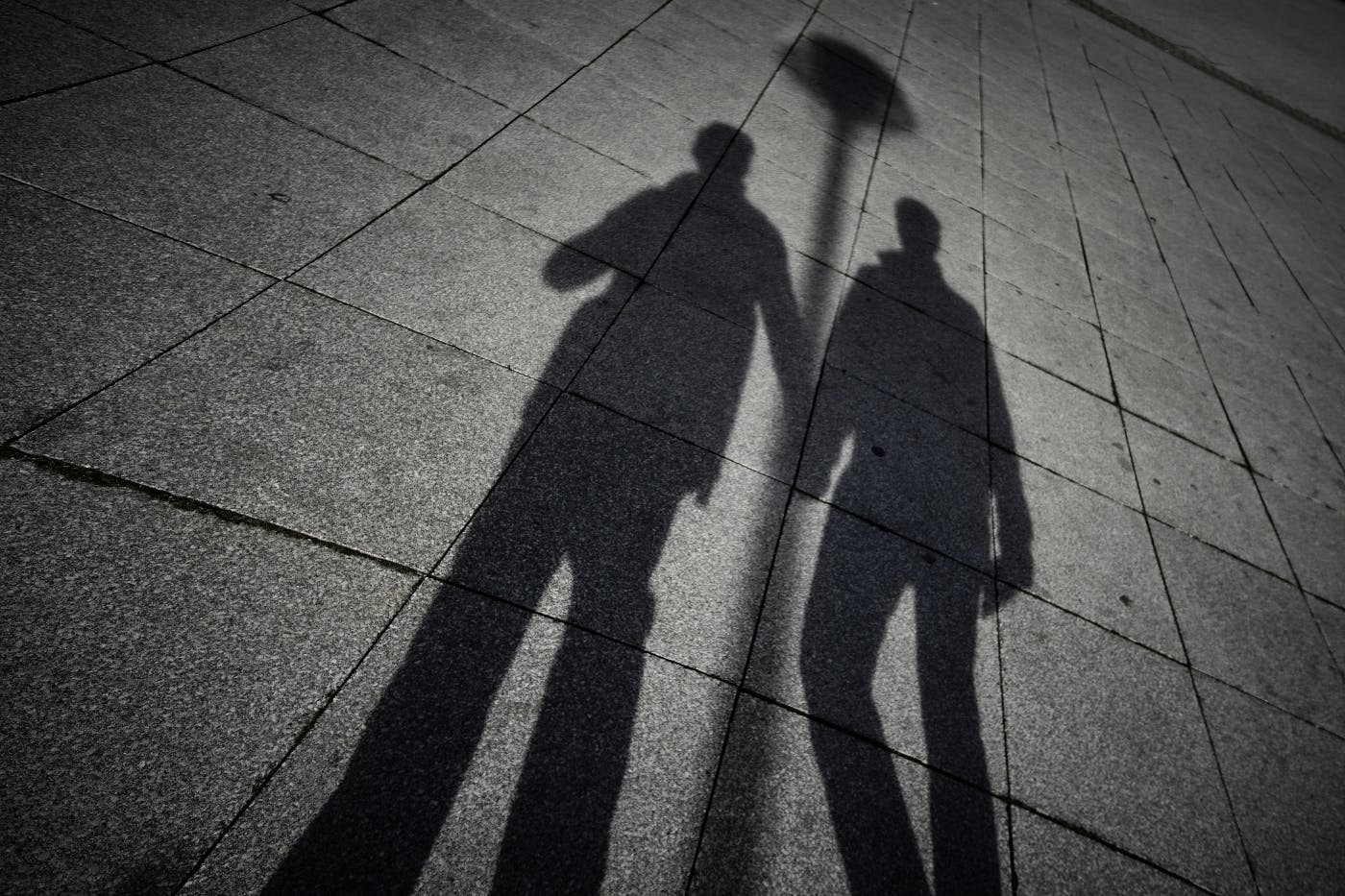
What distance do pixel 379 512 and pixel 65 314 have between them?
162 cm

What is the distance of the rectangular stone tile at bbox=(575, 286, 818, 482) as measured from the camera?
316 cm

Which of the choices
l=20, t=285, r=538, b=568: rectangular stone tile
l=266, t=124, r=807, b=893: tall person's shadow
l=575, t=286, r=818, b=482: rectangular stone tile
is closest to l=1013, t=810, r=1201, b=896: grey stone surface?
l=266, t=124, r=807, b=893: tall person's shadow

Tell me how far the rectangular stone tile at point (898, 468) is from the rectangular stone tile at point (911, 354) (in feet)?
0.43

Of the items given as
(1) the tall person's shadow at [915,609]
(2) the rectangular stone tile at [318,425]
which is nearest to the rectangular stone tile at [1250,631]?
(1) the tall person's shadow at [915,609]

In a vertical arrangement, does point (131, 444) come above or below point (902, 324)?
below

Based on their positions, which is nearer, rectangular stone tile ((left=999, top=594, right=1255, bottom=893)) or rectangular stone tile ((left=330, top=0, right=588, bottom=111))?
rectangular stone tile ((left=999, top=594, right=1255, bottom=893))

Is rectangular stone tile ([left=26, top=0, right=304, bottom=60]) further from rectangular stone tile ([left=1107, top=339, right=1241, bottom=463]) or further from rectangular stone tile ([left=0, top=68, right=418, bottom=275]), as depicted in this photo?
rectangular stone tile ([left=1107, top=339, right=1241, bottom=463])

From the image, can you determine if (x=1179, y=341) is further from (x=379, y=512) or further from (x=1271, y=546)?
(x=379, y=512)

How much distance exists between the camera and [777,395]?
3484 millimetres

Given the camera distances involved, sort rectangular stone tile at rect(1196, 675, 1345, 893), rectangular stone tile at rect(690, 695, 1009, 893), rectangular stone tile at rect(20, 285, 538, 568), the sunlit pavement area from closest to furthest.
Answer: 1. the sunlit pavement area
2. rectangular stone tile at rect(690, 695, 1009, 893)
3. rectangular stone tile at rect(20, 285, 538, 568)
4. rectangular stone tile at rect(1196, 675, 1345, 893)

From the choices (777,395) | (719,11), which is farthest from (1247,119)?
(777,395)

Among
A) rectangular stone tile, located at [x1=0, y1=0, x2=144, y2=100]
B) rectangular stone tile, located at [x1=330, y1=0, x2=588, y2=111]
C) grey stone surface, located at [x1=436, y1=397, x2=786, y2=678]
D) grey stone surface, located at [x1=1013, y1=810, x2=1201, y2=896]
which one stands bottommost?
grey stone surface, located at [x1=1013, y1=810, x2=1201, y2=896]

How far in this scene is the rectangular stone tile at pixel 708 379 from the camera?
316 centimetres

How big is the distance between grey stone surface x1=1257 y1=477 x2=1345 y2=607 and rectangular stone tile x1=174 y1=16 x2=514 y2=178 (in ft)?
21.0
